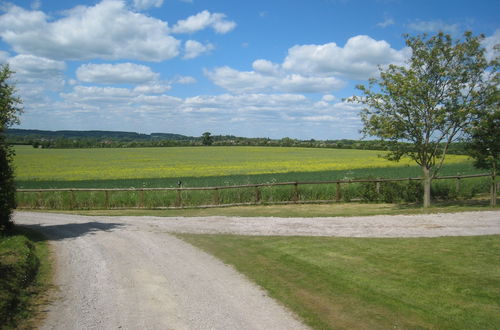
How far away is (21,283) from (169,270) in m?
2.96

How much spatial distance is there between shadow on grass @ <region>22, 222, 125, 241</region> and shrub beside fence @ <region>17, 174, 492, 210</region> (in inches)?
273

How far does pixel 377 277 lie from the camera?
8.12 meters

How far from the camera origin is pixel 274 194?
23719 mm

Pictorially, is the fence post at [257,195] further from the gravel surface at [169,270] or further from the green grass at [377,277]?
the green grass at [377,277]

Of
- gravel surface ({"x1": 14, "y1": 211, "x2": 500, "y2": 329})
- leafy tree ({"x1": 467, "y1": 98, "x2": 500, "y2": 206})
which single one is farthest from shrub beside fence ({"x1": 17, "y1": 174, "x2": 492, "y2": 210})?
gravel surface ({"x1": 14, "y1": 211, "x2": 500, "y2": 329})

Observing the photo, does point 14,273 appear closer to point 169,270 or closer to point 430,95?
point 169,270

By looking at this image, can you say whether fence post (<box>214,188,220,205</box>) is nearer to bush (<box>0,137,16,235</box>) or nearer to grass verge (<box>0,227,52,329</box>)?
bush (<box>0,137,16,235</box>)

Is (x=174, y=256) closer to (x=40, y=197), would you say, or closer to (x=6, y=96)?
(x=6, y=96)

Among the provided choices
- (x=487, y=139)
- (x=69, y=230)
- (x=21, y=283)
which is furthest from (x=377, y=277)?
(x=487, y=139)

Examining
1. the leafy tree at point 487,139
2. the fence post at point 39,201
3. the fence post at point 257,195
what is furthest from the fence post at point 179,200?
the leafy tree at point 487,139

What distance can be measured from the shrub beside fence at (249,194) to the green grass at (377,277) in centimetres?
1121

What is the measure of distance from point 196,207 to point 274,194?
477cm

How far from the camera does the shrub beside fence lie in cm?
2316

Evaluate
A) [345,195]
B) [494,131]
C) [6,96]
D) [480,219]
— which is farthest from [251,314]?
[345,195]
